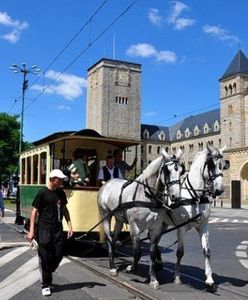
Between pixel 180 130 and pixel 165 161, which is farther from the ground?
pixel 180 130

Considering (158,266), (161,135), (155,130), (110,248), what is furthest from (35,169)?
(155,130)

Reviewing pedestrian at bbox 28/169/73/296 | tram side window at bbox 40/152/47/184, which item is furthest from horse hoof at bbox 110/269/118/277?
tram side window at bbox 40/152/47/184

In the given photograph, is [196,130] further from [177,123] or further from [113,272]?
[113,272]

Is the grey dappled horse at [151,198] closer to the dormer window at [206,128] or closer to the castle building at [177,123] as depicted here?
the castle building at [177,123]

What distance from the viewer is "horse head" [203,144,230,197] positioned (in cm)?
805

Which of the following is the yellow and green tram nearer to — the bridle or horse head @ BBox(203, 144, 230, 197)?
the bridle

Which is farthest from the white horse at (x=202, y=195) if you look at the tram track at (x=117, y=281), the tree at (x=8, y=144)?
the tree at (x=8, y=144)

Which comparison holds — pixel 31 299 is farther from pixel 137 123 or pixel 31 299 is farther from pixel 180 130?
pixel 180 130

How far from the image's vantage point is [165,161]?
8.32m

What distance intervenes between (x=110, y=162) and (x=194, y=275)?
10.9 feet

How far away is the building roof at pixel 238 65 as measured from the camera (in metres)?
100

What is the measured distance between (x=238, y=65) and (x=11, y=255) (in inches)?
3748

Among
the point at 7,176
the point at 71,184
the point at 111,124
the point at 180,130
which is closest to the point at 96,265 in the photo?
the point at 71,184

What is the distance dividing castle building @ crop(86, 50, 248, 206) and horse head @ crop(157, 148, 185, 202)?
72738 mm
